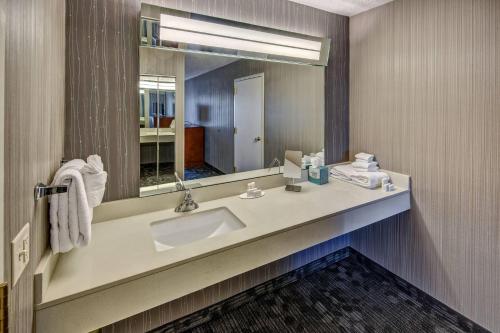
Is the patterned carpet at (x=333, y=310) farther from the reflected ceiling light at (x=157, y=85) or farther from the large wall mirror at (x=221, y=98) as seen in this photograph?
the reflected ceiling light at (x=157, y=85)

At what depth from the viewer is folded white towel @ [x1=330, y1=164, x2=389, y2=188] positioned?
78.0 inches

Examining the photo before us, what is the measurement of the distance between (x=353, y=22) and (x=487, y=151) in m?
1.43

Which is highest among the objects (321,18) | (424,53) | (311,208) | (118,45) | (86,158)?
(321,18)

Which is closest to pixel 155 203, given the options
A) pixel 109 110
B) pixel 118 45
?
pixel 109 110

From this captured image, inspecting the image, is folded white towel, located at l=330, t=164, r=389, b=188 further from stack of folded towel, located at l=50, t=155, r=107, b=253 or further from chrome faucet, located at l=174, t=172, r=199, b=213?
stack of folded towel, located at l=50, t=155, r=107, b=253

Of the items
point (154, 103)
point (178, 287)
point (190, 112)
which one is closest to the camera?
point (178, 287)

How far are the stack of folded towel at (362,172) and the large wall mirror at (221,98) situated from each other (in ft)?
0.92

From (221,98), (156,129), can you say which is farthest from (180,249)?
(221,98)

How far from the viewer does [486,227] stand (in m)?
1.60

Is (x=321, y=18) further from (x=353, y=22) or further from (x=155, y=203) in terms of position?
(x=155, y=203)

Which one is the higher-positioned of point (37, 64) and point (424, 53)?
point (424, 53)

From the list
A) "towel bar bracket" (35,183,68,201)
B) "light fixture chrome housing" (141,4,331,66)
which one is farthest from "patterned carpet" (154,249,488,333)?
"light fixture chrome housing" (141,4,331,66)

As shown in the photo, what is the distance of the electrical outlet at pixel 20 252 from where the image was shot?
61cm

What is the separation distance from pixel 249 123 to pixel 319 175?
2.23 feet
